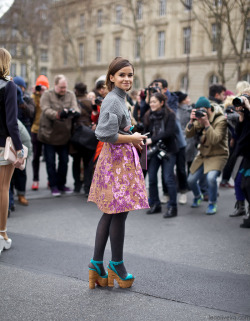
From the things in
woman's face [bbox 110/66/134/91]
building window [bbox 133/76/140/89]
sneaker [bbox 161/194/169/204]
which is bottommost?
sneaker [bbox 161/194/169/204]

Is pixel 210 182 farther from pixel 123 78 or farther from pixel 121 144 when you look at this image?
pixel 123 78

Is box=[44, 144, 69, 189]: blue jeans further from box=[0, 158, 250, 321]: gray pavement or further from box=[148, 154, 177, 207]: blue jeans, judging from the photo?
box=[148, 154, 177, 207]: blue jeans

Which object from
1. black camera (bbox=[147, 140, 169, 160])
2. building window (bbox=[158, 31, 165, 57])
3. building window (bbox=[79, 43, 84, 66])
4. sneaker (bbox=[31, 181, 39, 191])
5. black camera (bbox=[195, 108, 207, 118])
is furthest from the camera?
building window (bbox=[79, 43, 84, 66])

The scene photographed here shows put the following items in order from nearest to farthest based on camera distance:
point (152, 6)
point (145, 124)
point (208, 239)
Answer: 1. point (208, 239)
2. point (145, 124)
3. point (152, 6)

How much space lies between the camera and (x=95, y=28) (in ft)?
165

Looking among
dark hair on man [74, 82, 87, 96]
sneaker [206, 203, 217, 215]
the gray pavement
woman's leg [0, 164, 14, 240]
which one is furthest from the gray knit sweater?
dark hair on man [74, 82, 87, 96]

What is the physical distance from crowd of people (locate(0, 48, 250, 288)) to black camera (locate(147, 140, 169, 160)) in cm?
2

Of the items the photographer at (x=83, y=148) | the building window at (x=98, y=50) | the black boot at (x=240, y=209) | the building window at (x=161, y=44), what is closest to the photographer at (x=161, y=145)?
the black boot at (x=240, y=209)

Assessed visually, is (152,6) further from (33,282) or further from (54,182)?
(33,282)

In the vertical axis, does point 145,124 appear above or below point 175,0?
below

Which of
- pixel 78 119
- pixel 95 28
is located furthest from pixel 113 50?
pixel 78 119

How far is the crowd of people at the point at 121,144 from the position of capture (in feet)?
12.8

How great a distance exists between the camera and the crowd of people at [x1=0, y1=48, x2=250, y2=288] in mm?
3898

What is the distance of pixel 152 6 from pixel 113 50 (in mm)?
8491
